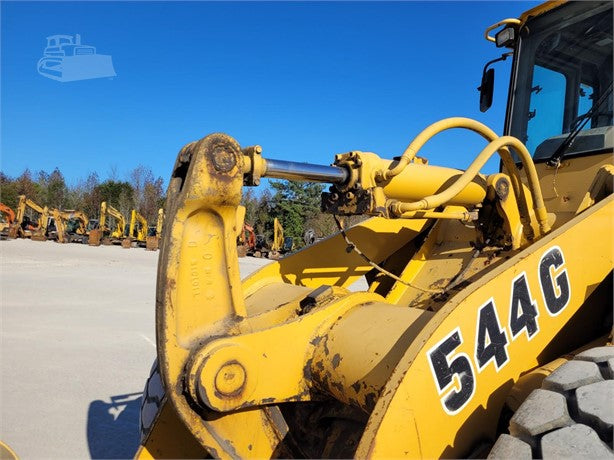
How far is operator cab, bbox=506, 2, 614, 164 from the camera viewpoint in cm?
291

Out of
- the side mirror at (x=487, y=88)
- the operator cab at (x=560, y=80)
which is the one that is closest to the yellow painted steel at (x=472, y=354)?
the operator cab at (x=560, y=80)

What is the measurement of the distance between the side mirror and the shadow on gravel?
11.2 feet

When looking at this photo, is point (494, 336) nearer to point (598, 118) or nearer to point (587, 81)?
point (598, 118)

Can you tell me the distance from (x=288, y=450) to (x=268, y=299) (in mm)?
726

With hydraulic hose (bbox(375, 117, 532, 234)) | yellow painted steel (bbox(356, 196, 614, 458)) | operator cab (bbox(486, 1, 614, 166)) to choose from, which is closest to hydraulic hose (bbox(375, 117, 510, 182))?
hydraulic hose (bbox(375, 117, 532, 234))

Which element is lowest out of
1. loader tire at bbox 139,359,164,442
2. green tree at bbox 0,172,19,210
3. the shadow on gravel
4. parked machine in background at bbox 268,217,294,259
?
the shadow on gravel

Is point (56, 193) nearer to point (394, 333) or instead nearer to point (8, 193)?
point (8, 193)

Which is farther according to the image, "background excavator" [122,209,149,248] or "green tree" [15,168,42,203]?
"green tree" [15,168,42,203]

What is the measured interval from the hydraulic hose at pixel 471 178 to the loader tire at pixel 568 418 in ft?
2.64

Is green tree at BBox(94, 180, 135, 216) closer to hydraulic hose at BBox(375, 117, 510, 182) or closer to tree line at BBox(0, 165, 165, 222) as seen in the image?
tree line at BBox(0, 165, 165, 222)

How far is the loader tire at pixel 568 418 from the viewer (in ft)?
4.73

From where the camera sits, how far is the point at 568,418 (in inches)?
59.8

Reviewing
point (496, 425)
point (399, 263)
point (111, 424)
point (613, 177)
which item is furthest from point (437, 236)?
point (111, 424)

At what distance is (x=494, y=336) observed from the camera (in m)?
1.83
